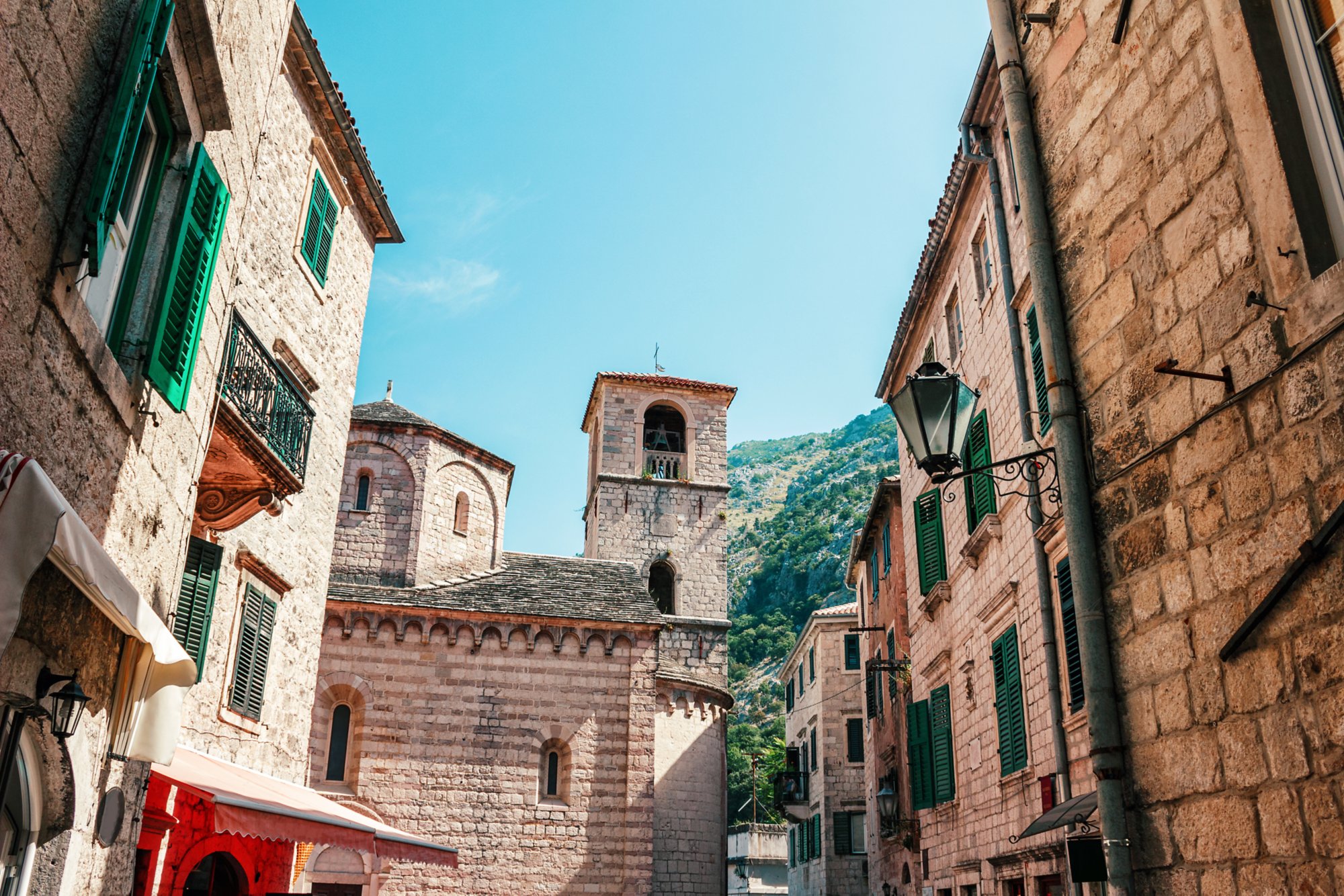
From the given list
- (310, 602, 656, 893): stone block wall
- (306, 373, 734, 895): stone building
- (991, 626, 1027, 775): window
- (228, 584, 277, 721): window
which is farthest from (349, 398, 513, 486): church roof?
(991, 626, 1027, 775): window

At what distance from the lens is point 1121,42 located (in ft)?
17.1

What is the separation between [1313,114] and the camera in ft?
13.1

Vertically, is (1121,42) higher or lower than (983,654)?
higher

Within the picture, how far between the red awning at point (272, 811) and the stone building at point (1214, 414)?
7.07 metres

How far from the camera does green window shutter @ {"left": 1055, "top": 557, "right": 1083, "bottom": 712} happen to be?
9969 mm

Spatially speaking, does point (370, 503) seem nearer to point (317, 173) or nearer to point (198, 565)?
point (317, 173)

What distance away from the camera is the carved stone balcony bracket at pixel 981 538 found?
12.9 m

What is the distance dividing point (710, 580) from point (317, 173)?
66.1 ft

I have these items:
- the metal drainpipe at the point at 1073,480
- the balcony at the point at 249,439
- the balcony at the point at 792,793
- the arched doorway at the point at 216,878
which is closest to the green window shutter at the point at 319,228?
the balcony at the point at 249,439

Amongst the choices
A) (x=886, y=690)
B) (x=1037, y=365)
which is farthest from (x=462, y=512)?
(x=1037, y=365)

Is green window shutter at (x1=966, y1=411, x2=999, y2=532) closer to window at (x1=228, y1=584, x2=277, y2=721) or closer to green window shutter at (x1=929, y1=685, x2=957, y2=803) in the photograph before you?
green window shutter at (x1=929, y1=685, x2=957, y2=803)

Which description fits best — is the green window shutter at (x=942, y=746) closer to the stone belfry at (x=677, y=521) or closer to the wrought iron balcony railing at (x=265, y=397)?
the wrought iron balcony railing at (x=265, y=397)

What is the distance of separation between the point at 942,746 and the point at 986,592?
11.2ft

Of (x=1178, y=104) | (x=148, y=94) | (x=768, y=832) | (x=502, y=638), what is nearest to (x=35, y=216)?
(x=148, y=94)
